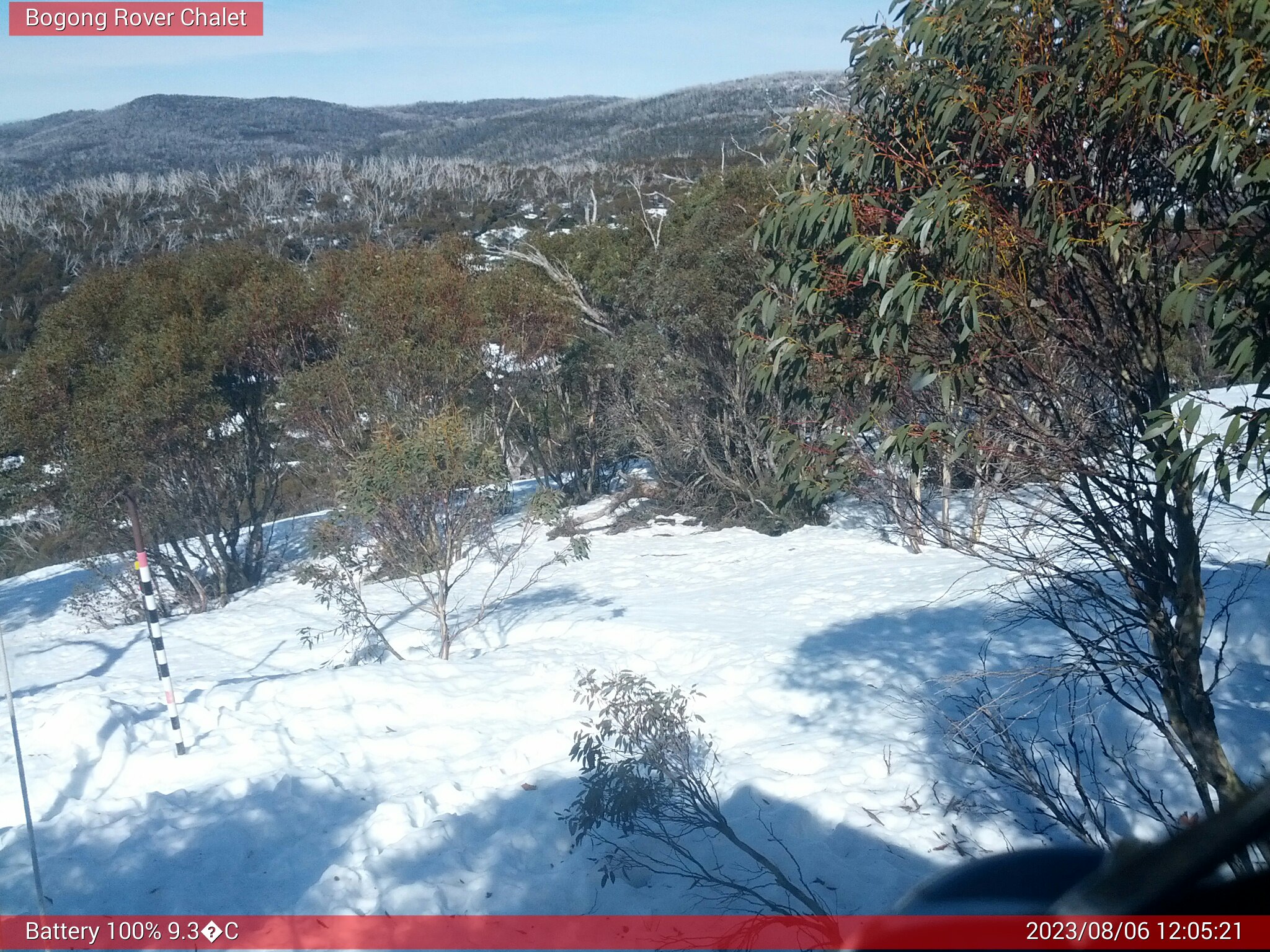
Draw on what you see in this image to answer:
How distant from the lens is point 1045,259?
362 cm

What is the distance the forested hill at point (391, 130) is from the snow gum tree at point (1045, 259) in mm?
1248

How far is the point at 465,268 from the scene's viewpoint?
17.2 meters

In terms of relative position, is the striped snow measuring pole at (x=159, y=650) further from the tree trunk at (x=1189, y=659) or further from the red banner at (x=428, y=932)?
the tree trunk at (x=1189, y=659)

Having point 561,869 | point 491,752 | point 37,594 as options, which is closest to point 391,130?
point 37,594

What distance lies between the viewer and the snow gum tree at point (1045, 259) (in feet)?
10.5

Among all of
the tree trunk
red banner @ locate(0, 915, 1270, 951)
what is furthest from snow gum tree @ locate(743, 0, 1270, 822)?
red banner @ locate(0, 915, 1270, 951)

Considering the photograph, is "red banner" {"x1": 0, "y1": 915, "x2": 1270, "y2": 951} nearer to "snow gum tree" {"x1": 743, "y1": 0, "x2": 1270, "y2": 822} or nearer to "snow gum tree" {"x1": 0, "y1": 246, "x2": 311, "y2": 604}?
"snow gum tree" {"x1": 743, "y1": 0, "x2": 1270, "y2": 822}

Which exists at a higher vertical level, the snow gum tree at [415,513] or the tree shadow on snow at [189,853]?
the snow gum tree at [415,513]

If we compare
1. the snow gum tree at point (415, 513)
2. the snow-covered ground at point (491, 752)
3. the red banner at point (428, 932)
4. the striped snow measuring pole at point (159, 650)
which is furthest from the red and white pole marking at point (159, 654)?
the red banner at point (428, 932)

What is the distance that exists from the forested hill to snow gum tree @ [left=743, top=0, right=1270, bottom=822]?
1248 mm

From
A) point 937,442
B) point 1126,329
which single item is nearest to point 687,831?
point 937,442

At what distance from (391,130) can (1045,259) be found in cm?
5827

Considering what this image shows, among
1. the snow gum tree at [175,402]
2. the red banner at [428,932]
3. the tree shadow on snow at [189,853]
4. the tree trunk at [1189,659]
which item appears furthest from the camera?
the snow gum tree at [175,402]

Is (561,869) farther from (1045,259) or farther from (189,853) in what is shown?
(1045,259)
